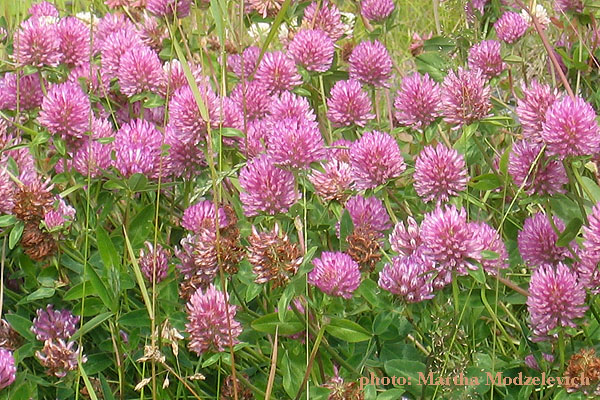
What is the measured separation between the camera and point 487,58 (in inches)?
78.2

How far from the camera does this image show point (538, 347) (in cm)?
156

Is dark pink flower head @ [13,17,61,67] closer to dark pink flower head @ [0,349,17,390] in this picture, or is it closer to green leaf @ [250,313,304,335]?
dark pink flower head @ [0,349,17,390]

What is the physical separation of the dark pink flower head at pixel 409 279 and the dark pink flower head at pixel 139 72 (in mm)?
724

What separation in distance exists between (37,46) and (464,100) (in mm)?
904

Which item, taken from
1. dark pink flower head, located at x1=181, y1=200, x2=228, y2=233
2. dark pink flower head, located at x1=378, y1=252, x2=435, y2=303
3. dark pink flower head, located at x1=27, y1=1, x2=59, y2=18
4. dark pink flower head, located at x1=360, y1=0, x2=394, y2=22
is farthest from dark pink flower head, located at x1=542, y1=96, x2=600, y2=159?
dark pink flower head, located at x1=27, y1=1, x2=59, y2=18

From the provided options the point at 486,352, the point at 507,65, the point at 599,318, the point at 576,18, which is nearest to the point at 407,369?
the point at 486,352

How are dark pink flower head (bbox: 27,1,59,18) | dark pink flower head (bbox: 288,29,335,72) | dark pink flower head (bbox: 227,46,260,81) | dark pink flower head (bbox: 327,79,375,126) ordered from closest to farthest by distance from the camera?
→ dark pink flower head (bbox: 327,79,375,126) < dark pink flower head (bbox: 288,29,335,72) < dark pink flower head (bbox: 227,46,260,81) < dark pink flower head (bbox: 27,1,59,18)

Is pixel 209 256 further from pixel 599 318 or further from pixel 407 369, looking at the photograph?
pixel 599 318

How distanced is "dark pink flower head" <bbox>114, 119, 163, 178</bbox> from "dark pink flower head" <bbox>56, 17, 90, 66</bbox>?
0.33 meters

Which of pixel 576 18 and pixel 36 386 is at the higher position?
pixel 576 18

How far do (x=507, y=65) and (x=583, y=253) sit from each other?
816 mm

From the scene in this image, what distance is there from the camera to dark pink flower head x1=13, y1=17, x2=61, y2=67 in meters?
1.95

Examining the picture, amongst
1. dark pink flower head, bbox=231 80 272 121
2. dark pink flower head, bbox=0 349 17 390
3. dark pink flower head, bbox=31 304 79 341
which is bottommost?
dark pink flower head, bbox=31 304 79 341

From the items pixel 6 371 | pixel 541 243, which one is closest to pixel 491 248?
pixel 541 243
